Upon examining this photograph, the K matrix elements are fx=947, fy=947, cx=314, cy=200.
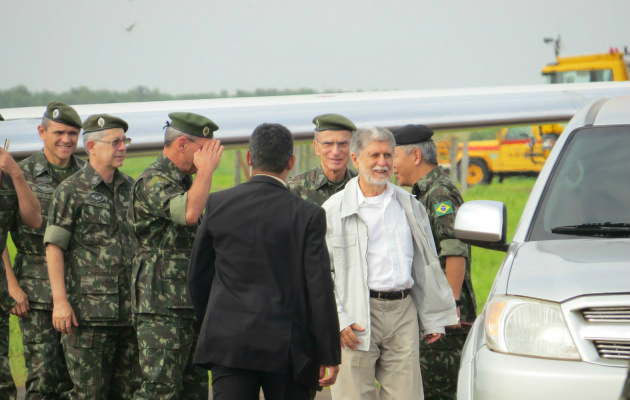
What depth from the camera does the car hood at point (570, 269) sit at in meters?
3.76

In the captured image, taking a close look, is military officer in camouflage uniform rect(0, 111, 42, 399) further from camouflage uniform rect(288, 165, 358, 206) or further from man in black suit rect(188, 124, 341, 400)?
man in black suit rect(188, 124, 341, 400)

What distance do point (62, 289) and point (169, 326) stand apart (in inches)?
31.8

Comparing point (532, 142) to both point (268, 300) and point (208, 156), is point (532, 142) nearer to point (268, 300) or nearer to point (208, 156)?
point (208, 156)

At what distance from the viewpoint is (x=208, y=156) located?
19.4 ft

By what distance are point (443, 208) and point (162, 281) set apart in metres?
1.88

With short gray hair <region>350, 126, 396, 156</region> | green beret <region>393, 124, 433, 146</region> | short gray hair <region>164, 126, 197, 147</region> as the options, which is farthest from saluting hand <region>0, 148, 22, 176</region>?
green beret <region>393, 124, 433, 146</region>

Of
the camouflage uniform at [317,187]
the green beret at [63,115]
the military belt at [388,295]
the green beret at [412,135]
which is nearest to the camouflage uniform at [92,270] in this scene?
the green beret at [63,115]

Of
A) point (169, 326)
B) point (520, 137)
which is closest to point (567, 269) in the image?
point (169, 326)

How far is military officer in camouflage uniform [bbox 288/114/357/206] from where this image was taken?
6863 millimetres

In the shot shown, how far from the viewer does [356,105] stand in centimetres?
967

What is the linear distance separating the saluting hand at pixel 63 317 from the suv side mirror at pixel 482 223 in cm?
282

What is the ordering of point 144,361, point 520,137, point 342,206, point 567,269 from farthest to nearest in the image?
point 520,137 < point 144,361 < point 342,206 < point 567,269

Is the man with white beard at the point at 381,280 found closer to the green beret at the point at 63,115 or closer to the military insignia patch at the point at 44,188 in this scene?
the green beret at the point at 63,115

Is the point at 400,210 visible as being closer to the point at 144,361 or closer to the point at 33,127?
the point at 144,361
